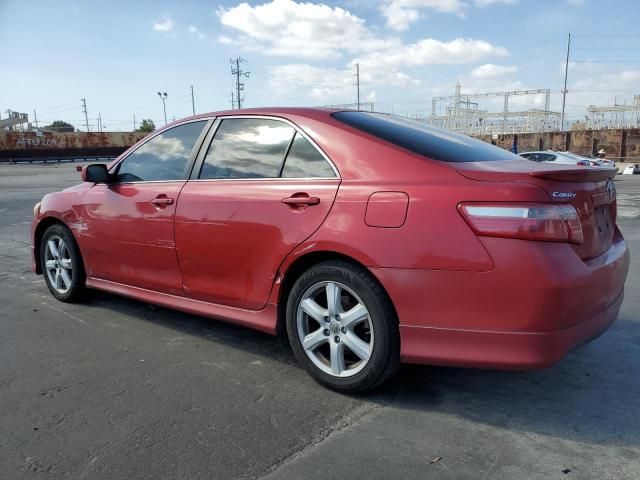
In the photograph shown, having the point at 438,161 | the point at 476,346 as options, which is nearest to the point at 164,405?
the point at 476,346

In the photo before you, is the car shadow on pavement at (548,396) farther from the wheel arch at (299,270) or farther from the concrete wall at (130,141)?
→ the concrete wall at (130,141)

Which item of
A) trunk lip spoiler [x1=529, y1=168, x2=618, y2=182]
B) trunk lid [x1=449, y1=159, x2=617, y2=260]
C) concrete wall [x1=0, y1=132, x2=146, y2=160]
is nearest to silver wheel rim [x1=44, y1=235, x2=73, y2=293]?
trunk lid [x1=449, y1=159, x2=617, y2=260]

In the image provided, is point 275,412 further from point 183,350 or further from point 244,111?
point 244,111

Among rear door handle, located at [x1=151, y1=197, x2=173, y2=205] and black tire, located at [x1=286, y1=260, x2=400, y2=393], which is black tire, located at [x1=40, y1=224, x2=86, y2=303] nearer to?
rear door handle, located at [x1=151, y1=197, x2=173, y2=205]

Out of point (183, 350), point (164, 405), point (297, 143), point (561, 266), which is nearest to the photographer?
point (561, 266)

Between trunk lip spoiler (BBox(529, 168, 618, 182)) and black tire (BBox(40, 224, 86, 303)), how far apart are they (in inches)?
148

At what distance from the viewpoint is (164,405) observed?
2.89 meters

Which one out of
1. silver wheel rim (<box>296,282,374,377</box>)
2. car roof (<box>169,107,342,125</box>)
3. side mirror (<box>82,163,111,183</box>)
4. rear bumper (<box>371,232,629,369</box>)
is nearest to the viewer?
rear bumper (<box>371,232,629,369</box>)

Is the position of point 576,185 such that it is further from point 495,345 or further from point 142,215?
point 142,215

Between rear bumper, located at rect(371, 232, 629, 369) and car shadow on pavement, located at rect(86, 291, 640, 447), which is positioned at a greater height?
rear bumper, located at rect(371, 232, 629, 369)

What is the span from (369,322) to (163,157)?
218 cm

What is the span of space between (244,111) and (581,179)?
2.17m

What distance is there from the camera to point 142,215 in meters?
3.94

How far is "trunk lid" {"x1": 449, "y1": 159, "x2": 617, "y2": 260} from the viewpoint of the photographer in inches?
100
